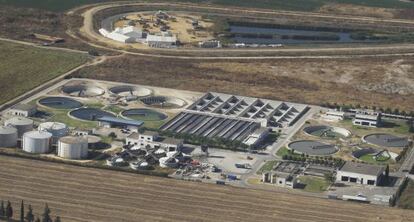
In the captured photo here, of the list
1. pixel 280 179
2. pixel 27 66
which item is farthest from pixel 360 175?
pixel 27 66

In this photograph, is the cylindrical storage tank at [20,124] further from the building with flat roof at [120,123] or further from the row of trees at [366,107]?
the row of trees at [366,107]

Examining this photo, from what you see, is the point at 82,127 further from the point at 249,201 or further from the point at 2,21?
the point at 2,21

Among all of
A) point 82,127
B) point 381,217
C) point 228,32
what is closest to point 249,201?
point 381,217

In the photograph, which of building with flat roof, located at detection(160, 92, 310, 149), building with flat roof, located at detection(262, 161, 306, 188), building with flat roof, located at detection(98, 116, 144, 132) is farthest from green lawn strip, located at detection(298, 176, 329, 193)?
building with flat roof, located at detection(98, 116, 144, 132)

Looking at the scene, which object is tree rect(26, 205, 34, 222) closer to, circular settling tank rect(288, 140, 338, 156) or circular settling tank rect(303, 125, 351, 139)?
circular settling tank rect(288, 140, 338, 156)

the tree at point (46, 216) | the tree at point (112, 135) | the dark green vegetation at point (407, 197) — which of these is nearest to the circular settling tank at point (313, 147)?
the dark green vegetation at point (407, 197)
